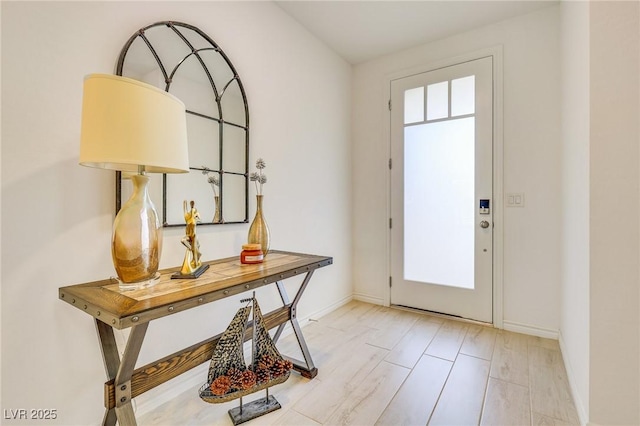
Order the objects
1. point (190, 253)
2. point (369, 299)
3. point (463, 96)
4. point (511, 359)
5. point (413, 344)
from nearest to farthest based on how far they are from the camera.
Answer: point (190, 253)
point (511, 359)
point (413, 344)
point (463, 96)
point (369, 299)

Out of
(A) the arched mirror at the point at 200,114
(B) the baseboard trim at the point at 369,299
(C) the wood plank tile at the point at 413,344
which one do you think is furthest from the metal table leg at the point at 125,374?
(B) the baseboard trim at the point at 369,299

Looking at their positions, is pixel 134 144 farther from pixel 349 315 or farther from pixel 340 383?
pixel 349 315

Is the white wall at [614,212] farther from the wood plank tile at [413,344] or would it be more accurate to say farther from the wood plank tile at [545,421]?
the wood plank tile at [413,344]

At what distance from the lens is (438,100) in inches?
110

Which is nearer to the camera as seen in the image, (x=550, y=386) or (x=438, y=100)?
(x=550, y=386)

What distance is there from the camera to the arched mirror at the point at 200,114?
59.8 inches

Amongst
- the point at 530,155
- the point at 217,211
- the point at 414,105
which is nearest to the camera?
the point at 217,211

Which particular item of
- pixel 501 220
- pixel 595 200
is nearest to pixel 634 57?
pixel 595 200

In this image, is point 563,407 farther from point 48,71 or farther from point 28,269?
point 48,71

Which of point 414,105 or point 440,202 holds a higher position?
point 414,105

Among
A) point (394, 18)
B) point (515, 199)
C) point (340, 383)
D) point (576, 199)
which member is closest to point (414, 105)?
point (394, 18)

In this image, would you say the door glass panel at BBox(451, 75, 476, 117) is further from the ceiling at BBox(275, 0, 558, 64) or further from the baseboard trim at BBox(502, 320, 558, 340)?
the baseboard trim at BBox(502, 320, 558, 340)

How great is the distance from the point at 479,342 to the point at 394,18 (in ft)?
8.92

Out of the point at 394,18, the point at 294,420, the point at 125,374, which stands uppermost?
the point at 394,18
